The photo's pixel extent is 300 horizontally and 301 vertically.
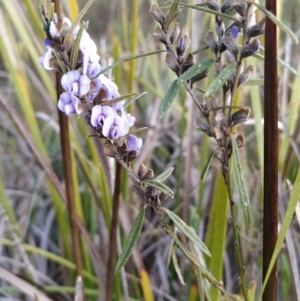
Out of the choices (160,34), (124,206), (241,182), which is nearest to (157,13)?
(160,34)

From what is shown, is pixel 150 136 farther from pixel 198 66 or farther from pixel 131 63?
pixel 198 66

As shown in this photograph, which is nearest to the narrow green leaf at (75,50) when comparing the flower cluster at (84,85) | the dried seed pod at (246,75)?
the flower cluster at (84,85)

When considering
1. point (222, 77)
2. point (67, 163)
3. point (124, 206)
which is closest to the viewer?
point (222, 77)

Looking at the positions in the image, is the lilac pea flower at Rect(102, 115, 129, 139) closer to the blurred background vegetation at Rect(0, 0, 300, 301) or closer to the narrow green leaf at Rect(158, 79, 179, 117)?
the narrow green leaf at Rect(158, 79, 179, 117)

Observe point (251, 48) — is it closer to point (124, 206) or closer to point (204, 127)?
point (204, 127)

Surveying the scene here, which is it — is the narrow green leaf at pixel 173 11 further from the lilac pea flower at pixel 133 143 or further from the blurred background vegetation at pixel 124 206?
the blurred background vegetation at pixel 124 206

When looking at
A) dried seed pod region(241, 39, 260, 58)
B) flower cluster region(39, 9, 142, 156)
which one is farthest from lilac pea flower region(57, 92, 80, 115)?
dried seed pod region(241, 39, 260, 58)

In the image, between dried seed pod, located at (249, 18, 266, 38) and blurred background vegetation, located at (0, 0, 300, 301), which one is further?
blurred background vegetation, located at (0, 0, 300, 301)
